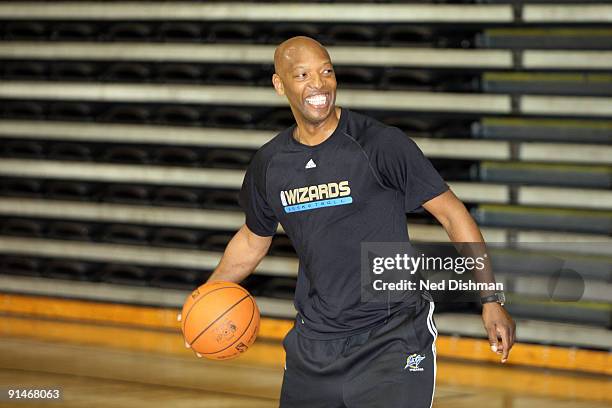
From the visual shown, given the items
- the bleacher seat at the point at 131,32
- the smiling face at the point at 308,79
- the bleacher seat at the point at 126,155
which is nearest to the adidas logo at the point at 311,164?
the smiling face at the point at 308,79

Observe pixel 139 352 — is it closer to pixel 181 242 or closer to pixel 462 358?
pixel 181 242

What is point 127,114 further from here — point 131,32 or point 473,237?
point 473,237

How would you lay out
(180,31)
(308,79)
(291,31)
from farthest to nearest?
(180,31) → (291,31) → (308,79)

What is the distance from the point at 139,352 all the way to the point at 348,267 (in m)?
3.95

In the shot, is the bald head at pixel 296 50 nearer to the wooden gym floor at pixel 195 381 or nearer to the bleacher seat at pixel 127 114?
the wooden gym floor at pixel 195 381

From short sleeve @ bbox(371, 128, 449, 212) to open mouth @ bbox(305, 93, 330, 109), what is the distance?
21cm

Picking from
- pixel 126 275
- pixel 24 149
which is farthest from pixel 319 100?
pixel 24 149

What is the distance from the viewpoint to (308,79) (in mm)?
3887

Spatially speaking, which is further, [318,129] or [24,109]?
[24,109]

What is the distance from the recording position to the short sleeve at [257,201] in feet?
13.4

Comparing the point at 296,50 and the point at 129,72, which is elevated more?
the point at 129,72

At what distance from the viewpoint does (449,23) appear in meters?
7.68

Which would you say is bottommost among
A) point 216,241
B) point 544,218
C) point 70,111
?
point 216,241

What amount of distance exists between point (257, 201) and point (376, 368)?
2.36 ft
